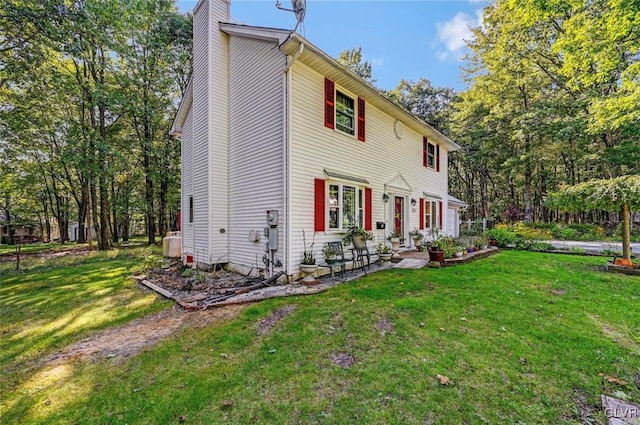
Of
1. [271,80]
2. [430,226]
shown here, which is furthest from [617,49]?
[271,80]

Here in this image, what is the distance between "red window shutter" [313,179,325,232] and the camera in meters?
7.54

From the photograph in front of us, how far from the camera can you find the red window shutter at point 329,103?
315 inches

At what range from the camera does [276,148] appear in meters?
7.15

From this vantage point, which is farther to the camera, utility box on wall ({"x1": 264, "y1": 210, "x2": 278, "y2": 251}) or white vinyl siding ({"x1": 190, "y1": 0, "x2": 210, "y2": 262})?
white vinyl siding ({"x1": 190, "y1": 0, "x2": 210, "y2": 262})

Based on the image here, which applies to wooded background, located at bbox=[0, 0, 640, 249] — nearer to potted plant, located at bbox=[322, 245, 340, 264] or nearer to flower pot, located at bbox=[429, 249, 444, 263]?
flower pot, located at bbox=[429, 249, 444, 263]

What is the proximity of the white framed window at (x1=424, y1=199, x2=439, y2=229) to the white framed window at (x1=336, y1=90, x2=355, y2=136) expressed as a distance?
20.7 ft

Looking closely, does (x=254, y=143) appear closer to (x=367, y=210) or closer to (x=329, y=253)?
(x=329, y=253)

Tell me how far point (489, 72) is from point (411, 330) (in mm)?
23971

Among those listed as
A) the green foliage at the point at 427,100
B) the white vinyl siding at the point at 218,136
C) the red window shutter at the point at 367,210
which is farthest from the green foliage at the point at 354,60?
the red window shutter at the point at 367,210

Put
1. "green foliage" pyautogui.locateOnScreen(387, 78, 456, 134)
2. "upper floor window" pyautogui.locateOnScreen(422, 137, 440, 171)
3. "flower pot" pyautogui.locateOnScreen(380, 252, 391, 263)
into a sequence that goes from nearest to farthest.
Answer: "flower pot" pyautogui.locateOnScreen(380, 252, 391, 263) < "upper floor window" pyautogui.locateOnScreen(422, 137, 440, 171) < "green foliage" pyautogui.locateOnScreen(387, 78, 456, 134)

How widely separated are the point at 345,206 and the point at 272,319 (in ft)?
14.9

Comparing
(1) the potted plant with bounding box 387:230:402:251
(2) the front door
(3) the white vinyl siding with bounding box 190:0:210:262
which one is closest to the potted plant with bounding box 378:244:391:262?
(1) the potted plant with bounding box 387:230:402:251

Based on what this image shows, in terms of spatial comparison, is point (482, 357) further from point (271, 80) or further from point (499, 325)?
point (271, 80)

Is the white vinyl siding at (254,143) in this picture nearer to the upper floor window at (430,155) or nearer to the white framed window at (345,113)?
the white framed window at (345,113)
